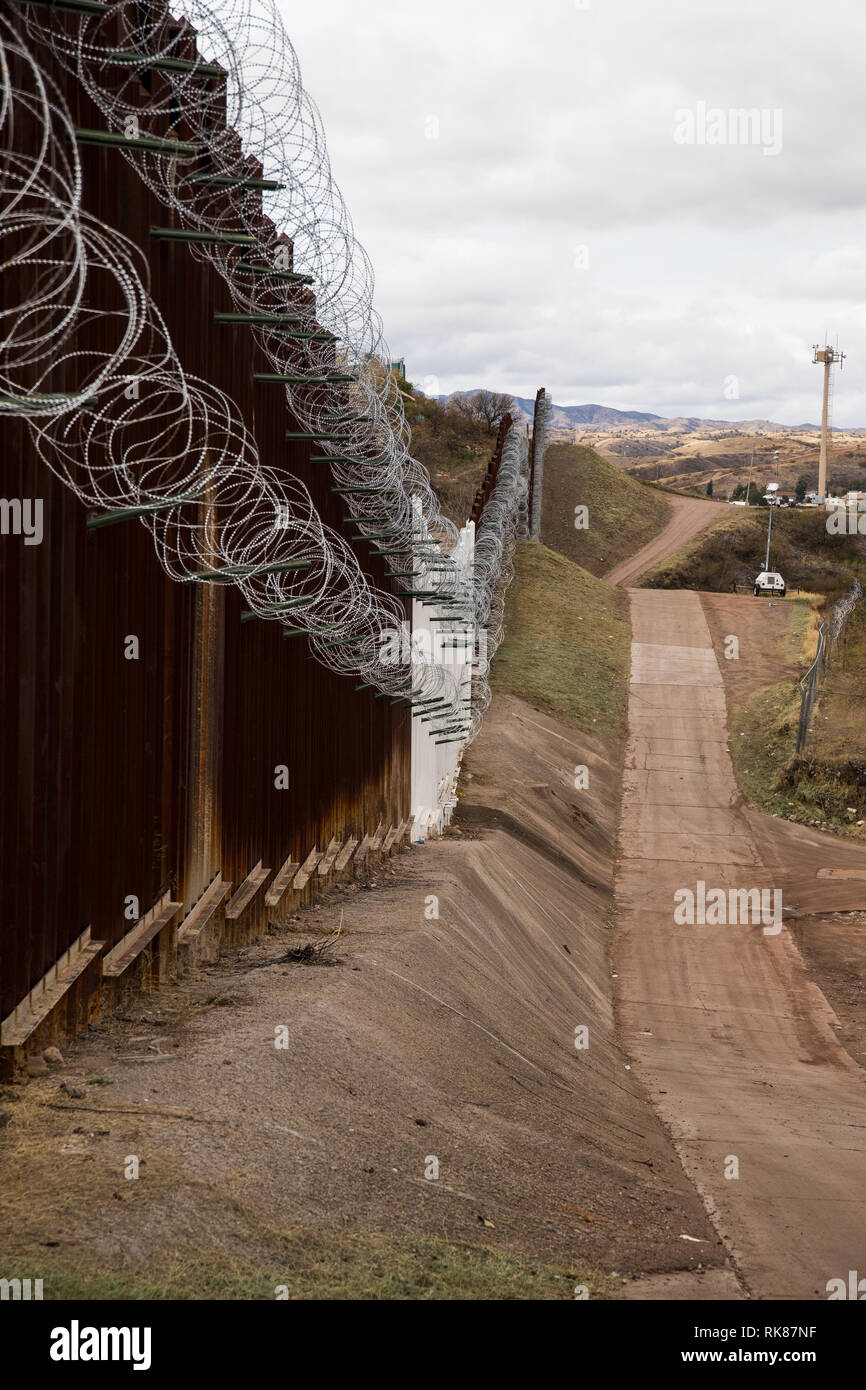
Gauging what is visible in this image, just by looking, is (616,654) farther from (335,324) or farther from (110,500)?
(110,500)

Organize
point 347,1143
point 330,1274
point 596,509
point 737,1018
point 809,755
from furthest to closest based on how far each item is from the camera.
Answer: point 596,509 < point 809,755 < point 737,1018 < point 347,1143 < point 330,1274

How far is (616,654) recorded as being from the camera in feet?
124

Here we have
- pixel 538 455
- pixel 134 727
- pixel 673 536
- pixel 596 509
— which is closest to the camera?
pixel 134 727

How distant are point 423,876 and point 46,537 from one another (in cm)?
899

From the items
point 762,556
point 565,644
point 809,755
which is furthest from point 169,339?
point 762,556

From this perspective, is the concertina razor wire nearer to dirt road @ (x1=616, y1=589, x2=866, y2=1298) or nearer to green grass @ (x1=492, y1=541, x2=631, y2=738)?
dirt road @ (x1=616, y1=589, x2=866, y2=1298)

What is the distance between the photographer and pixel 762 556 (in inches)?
2367

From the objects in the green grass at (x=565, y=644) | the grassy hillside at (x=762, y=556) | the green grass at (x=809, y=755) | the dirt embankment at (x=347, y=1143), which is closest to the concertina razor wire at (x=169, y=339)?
the dirt embankment at (x=347, y=1143)

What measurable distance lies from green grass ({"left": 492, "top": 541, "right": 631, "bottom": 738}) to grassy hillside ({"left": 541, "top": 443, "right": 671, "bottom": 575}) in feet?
41.4

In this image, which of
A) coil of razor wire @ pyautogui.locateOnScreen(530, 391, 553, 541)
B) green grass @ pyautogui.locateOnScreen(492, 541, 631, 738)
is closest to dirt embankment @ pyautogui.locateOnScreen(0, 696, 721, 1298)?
green grass @ pyautogui.locateOnScreen(492, 541, 631, 738)

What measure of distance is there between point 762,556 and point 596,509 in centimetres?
879

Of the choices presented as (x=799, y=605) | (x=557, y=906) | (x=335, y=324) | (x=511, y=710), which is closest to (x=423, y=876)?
(x=557, y=906)

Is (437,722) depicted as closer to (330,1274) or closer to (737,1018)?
(737,1018)

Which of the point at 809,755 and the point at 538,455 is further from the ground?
the point at 538,455
